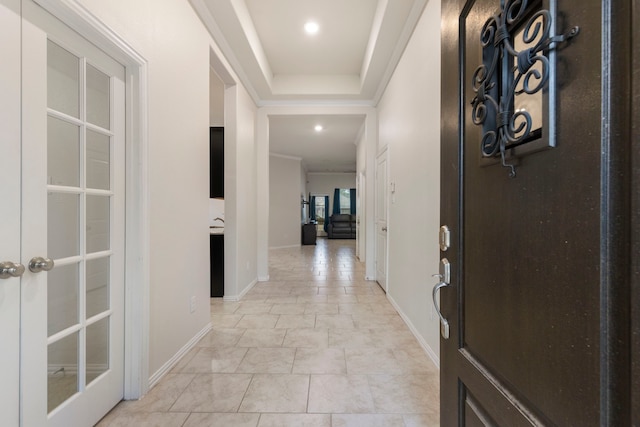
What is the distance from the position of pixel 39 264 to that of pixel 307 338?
80.6 inches

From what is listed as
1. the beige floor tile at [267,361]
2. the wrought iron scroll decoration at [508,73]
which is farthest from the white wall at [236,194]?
the wrought iron scroll decoration at [508,73]

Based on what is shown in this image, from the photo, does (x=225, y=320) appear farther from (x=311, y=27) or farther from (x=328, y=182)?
(x=328, y=182)

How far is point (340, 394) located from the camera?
1919mm

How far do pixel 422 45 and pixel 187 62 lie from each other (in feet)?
6.45

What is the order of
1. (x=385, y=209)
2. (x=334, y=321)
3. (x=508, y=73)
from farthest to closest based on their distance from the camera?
(x=385, y=209) < (x=334, y=321) < (x=508, y=73)

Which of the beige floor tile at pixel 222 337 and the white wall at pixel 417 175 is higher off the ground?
the white wall at pixel 417 175

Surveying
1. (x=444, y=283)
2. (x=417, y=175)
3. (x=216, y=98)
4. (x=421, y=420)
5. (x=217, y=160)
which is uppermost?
(x=216, y=98)

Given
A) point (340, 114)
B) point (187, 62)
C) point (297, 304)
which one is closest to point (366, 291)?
point (297, 304)

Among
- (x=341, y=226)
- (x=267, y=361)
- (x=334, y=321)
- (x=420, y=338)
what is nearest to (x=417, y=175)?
(x=420, y=338)

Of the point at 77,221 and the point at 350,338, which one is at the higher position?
the point at 77,221

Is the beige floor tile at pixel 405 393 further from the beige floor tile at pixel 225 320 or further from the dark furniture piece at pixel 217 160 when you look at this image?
the dark furniture piece at pixel 217 160

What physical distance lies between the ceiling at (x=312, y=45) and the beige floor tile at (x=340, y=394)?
9.83 feet

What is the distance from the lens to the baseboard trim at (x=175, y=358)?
2.01 meters

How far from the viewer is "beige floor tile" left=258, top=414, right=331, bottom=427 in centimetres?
165
